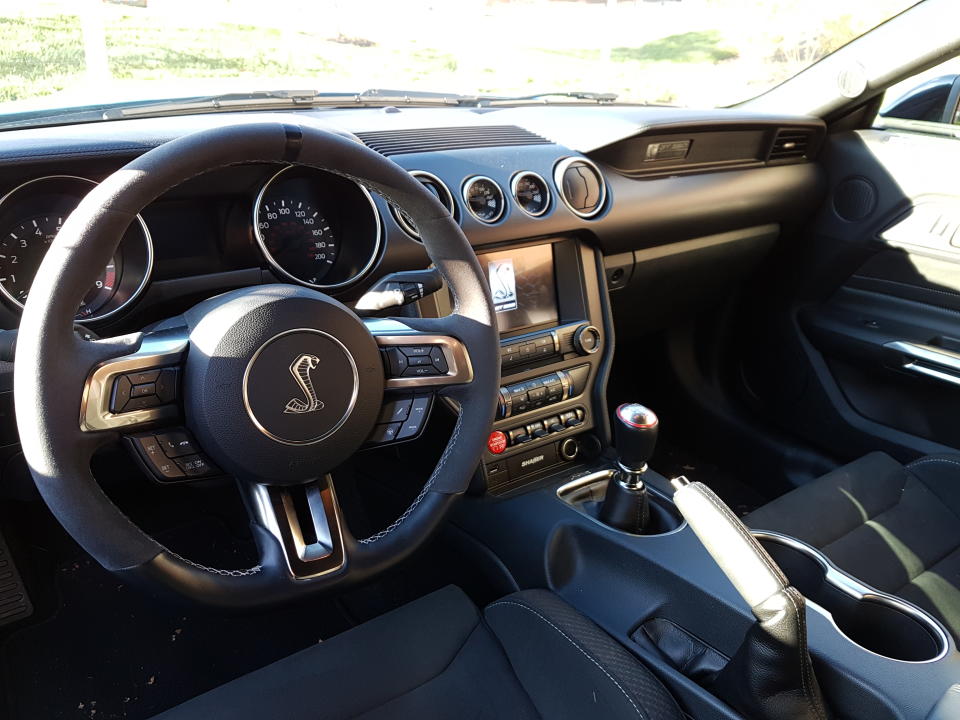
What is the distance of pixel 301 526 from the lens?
117 cm

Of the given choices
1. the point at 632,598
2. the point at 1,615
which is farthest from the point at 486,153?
the point at 1,615

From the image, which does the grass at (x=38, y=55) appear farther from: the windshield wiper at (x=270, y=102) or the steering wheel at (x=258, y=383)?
the steering wheel at (x=258, y=383)

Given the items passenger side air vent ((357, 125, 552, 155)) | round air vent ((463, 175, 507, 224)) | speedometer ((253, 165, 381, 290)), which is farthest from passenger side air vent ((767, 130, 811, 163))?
speedometer ((253, 165, 381, 290))

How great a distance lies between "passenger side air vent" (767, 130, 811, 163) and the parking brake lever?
67.7 inches

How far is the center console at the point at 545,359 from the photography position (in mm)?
1885

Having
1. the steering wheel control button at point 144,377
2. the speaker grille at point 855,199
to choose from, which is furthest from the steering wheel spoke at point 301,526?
the speaker grille at point 855,199

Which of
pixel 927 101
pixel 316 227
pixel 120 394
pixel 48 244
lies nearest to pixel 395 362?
pixel 120 394

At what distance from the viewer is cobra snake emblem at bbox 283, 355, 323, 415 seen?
107 cm

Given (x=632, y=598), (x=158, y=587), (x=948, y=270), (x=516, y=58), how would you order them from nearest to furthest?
(x=158, y=587)
(x=632, y=598)
(x=948, y=270)
(x=516, y=58)

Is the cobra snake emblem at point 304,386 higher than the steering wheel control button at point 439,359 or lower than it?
higher

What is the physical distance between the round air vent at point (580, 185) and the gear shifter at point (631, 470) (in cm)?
60

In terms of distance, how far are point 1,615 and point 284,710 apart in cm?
102

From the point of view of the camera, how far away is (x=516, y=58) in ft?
8.61

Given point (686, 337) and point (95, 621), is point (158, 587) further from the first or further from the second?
point (686, 337)
